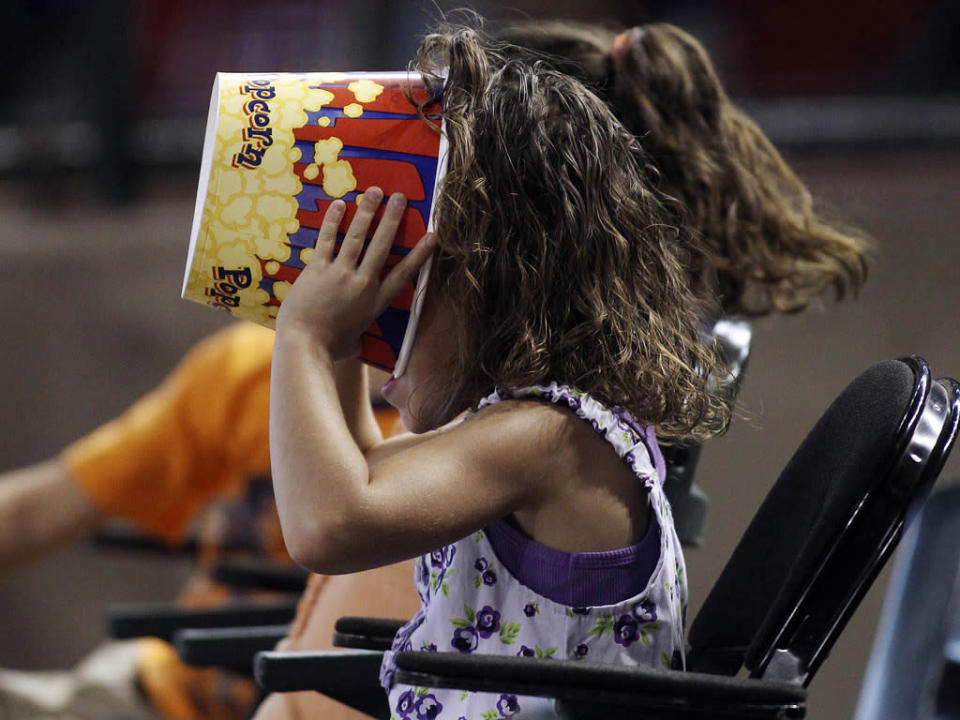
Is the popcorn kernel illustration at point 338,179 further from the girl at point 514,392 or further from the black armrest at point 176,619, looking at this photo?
the black armrest at point 176,619

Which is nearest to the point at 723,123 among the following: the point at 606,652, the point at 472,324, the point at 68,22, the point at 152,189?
the point at 472,324

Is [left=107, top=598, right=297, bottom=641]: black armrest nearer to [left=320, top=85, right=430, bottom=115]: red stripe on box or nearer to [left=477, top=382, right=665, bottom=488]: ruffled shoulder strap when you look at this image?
[left=477, top=382, right=665, bottom=488]: ruffled shoulder strap

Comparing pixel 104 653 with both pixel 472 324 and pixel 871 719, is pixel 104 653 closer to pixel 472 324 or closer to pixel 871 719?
pixel 871 719

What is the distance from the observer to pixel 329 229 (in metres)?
0.76

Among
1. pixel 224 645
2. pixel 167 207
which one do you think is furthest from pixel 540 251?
pixel 167 207

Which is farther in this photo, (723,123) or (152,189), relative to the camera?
(152,189)

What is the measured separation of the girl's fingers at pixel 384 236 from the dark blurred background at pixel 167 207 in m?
0.99

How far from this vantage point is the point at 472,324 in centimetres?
79

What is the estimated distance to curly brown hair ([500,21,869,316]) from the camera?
1.05 meters

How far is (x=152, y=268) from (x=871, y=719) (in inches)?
62.2

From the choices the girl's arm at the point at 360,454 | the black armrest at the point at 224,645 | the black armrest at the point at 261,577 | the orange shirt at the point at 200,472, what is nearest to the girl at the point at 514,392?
the girl's arm at the point at 360,454

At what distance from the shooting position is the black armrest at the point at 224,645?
1.09 metres

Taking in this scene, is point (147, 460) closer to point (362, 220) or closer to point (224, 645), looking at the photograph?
point (224, 645)

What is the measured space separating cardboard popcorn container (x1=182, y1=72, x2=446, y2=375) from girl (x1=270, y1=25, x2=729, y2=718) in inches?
0.6
